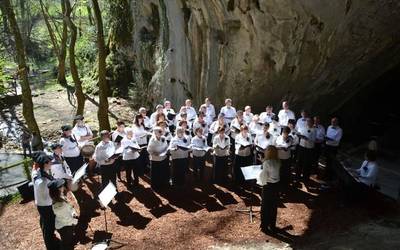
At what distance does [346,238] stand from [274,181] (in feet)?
6.03

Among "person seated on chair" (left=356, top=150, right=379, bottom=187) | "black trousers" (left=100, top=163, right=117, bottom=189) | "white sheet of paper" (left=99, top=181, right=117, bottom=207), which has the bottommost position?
"black trousers" (left=100, top=163, right=117, bottom=189)

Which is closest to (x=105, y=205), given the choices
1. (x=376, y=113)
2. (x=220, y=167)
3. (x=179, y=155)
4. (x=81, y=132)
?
(x=179, y=155)

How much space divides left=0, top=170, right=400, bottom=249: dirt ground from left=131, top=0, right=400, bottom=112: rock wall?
15.5 feet

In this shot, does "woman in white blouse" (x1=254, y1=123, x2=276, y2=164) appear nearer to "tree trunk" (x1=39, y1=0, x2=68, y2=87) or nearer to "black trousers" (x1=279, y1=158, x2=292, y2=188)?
"black trousers" (x1=279, y1=158, x2=292, y2=188)

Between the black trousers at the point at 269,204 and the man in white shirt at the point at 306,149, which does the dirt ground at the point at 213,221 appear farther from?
the man in white shirt at the point at 306,149

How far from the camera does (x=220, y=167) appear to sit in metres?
11.5

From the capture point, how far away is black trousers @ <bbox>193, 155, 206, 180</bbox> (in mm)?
11745

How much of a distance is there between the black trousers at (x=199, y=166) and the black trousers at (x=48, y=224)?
497 cm

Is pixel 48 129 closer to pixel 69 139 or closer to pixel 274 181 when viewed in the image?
pixel 69 139

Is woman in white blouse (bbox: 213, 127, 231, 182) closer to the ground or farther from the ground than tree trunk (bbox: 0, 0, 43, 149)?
closer to the ground

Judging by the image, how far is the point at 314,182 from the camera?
11867 millimetres

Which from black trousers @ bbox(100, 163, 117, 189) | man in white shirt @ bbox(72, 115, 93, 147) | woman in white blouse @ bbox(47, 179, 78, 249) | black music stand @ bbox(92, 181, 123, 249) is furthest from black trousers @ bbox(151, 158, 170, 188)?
woman in white blouse @ bbox(47, 179, 78, 249)

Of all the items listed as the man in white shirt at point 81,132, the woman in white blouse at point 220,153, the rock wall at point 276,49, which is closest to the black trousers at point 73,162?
the man in white shirt at point 81,132

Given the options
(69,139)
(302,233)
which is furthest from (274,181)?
(69,139)
